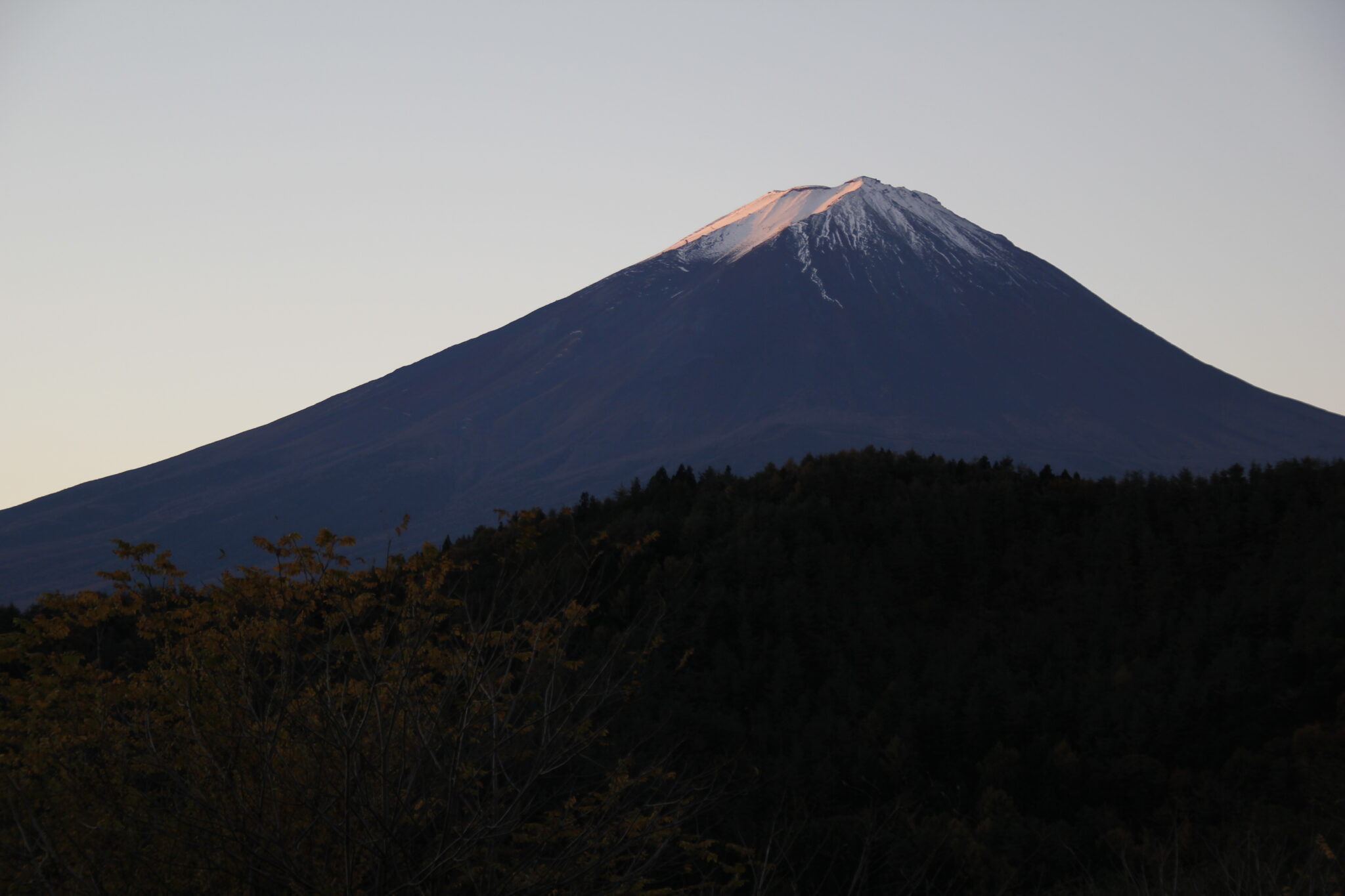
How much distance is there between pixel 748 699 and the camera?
2369 cm

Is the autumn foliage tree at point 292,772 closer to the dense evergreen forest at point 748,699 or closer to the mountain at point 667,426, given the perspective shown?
the dense evergreen forest at point 748,699

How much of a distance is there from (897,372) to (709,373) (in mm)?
30104

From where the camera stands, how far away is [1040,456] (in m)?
158

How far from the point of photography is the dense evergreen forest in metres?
6.61

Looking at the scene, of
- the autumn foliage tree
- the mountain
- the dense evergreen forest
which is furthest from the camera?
the mountain

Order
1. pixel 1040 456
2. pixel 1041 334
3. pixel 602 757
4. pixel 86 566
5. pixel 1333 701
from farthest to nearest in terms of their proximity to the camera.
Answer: pixel 1041 334 < pixel 1040 456 < pixel 86 566 < pixel 1333 701 < pixel 602 757

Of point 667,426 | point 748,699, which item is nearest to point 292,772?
point 748,699

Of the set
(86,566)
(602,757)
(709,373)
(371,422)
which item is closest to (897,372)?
(709,373)

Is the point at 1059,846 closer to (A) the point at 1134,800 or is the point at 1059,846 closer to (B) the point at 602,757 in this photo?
(A) the point at 1134,800

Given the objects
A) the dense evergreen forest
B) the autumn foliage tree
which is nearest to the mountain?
the dense evergreen forest

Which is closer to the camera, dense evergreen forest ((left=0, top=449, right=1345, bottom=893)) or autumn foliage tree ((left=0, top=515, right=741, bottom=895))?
autumn foliage tree ((left=0, top=515, right=741, bottom=895))

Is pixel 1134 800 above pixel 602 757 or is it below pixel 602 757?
below

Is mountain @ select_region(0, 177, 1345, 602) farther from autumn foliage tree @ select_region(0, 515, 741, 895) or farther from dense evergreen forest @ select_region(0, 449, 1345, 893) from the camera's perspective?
autumn foliage tree @ select_region(0, 515, 741, 895)

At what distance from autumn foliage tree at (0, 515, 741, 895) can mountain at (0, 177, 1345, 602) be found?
130755 millimetres
